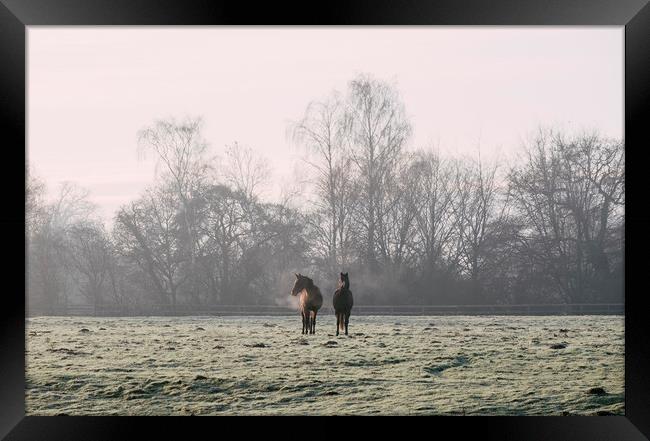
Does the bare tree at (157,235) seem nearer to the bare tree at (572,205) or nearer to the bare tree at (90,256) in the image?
the bare tree at (90,256)

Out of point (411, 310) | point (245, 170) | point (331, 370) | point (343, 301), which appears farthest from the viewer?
Answer: point (245, 170)

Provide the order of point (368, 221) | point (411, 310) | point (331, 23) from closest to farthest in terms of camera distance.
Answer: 1. point (331, 23)
2. point (411, 310)
3. point (368, 221)

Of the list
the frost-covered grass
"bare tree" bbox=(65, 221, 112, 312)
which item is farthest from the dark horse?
"bare tree" bbox=(65, 221, 112, 312)

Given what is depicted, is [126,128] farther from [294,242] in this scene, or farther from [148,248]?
[294,242]

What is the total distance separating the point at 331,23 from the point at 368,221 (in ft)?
51.7

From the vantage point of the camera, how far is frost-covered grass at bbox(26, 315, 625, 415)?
7980 mm

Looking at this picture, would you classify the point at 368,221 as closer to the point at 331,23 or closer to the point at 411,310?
the point at 411,310

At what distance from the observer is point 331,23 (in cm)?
556

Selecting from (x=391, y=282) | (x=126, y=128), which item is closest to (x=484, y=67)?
(x=391, y=282)

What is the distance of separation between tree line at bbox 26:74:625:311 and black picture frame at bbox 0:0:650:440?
14633 millimetres

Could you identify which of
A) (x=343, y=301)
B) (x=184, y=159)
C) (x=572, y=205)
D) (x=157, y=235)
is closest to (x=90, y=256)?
(x=157, y=235)

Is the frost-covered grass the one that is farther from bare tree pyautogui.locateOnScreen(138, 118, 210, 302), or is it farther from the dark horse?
bare tree pyautogui.locateOnScreen(138, 118, 210, 302)

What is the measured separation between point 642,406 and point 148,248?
732 inches

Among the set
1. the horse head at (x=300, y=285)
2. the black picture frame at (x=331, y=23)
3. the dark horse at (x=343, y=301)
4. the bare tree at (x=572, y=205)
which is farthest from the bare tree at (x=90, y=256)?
the black picture frame at (x=331, y=23)
